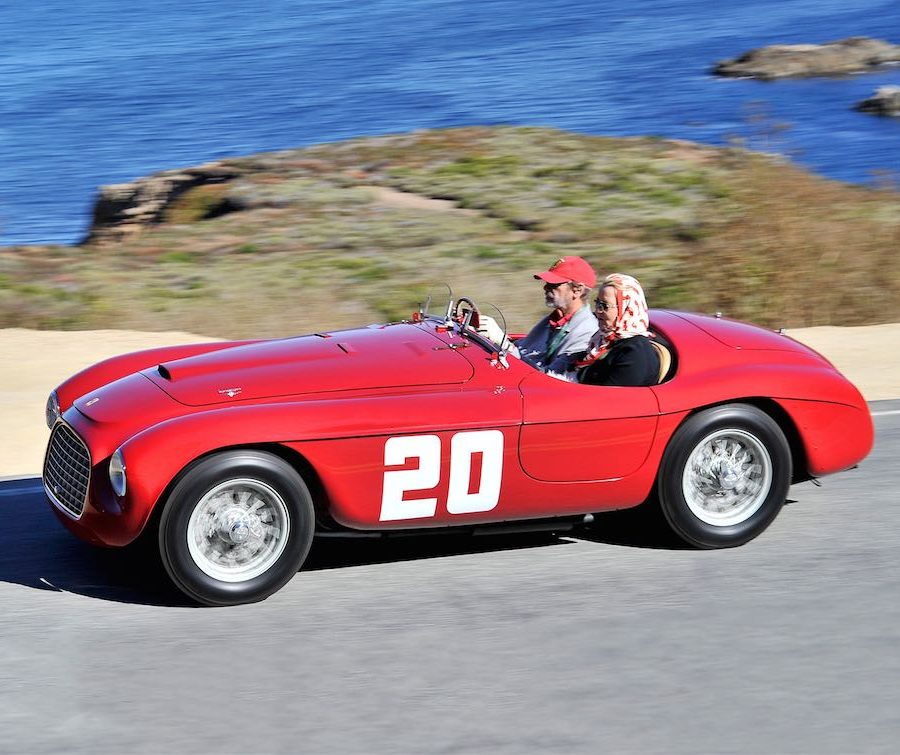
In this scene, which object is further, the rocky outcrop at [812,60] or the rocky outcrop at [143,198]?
the rocky outcrop at [812,60]

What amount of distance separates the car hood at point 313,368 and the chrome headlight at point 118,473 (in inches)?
20.1

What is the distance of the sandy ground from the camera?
377 inches

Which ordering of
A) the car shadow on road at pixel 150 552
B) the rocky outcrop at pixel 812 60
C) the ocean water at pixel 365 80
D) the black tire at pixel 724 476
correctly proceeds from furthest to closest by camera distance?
the rocky outcrop at pixel 812 60
the ocean water at pixel 365 80
the black tire at pixel 724 476
the car shadow on road at pixel 150 552

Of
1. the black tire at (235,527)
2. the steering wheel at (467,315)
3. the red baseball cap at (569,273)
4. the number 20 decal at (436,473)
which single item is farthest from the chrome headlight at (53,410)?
the red baseball cap at (569,273)

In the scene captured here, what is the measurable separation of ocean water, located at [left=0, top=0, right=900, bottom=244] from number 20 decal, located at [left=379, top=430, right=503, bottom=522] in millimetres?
19331

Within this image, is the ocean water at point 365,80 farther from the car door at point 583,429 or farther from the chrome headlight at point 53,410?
the car door at point 583,429

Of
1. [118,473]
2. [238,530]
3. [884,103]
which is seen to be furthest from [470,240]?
[884,103]

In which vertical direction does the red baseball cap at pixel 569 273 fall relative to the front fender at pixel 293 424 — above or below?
above

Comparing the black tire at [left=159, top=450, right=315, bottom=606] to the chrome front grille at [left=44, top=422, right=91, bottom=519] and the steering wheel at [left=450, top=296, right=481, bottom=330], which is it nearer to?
the chrome front grille at [left=44, top=422, right=91, bottom=519]

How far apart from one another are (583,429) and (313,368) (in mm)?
1337

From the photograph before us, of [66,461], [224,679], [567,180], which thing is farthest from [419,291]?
[224,679]

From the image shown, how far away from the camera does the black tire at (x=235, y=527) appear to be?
581 cm

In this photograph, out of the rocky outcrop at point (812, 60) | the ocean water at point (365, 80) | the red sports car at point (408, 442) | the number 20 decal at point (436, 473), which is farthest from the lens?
the rocky outcrop at point (812, 60)

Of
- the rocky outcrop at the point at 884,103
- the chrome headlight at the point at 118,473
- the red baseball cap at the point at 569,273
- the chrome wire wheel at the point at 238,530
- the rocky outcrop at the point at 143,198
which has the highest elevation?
the rocky outcrop at the point at 884,103
